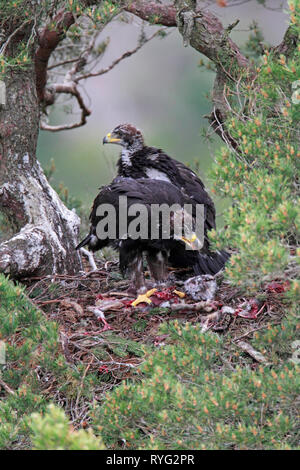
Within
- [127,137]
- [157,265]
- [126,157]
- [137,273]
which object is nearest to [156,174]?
[126,157]

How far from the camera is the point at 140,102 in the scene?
23.4 metres

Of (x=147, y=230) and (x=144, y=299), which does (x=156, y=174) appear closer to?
(x=147, y=230)

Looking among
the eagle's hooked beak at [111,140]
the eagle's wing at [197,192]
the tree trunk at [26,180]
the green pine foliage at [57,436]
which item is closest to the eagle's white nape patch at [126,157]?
the eagle's hooked beak at [111,140]

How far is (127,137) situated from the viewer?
6.45 meters

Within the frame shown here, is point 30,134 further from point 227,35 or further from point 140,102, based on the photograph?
point 140,102

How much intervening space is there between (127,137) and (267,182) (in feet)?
10.6

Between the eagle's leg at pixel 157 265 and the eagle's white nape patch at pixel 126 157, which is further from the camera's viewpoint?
the eagle's white nape patch at pixel 126 157

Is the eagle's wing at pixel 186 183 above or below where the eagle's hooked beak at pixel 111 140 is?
below

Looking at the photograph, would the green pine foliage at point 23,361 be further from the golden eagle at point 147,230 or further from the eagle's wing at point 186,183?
the eagle's wing at point 186,183

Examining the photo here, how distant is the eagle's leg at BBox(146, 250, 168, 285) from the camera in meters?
5.71

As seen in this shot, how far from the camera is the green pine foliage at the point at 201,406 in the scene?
3.19 meters

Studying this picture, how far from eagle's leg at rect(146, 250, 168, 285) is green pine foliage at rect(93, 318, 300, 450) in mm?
2068

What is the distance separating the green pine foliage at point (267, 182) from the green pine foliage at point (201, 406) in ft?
1.50

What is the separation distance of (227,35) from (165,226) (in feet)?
5.73
